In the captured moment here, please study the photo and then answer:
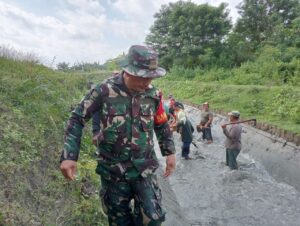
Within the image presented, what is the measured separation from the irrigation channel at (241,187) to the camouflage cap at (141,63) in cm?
314

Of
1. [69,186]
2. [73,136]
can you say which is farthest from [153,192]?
[69,186]

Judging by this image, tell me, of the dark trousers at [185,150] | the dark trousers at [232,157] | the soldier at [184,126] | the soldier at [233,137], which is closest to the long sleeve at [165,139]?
the soldier at [233,137]

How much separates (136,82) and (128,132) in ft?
1.38

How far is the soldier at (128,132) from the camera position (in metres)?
3.10

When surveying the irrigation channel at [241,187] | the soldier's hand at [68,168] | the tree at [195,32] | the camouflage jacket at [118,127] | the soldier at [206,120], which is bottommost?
the irrigation channel at [241,187]

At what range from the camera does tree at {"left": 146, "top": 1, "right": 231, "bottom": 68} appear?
111 feet

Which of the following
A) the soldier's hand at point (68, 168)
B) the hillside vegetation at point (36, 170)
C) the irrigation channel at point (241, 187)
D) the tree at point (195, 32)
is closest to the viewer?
the soldier's hand at point (68, 168)

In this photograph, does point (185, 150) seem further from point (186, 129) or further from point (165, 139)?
point (165, 139)

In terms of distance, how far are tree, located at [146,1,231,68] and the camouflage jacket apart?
3000 centimetres

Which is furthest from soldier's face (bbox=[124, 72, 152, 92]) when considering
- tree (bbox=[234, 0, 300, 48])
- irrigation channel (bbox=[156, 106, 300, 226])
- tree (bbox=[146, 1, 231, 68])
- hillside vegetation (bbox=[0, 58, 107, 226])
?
tree (bbox=[234, 0, 300, 48])

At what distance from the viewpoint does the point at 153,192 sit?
10.7 feet

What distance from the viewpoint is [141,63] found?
3.08 metres

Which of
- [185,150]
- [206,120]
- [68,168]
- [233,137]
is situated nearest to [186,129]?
[185,150]

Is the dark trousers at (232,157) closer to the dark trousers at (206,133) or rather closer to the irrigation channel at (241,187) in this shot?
the irrigation channel at (241,187)
